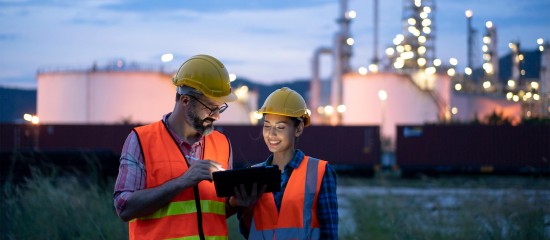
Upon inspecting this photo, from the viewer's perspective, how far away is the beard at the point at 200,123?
12.7ft

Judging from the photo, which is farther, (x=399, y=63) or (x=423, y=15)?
(x=423, y=15)

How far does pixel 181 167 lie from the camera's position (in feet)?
12.4

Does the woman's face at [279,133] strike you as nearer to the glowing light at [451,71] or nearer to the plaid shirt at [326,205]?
the plaid shirt at [326,205]

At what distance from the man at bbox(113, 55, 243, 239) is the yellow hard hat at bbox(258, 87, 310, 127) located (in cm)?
40

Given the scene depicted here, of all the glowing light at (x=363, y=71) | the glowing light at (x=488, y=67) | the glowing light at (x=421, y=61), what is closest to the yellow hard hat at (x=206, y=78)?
the glowing light at (x=363, y=71)

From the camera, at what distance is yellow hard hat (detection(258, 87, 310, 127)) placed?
437 cm

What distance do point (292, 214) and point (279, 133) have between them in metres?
0.45

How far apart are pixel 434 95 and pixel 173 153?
48272mm

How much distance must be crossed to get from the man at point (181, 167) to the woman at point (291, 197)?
0.26 m

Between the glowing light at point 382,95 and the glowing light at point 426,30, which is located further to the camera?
the glowing light at point 426,30

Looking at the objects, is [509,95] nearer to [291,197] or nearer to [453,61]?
[453,61]

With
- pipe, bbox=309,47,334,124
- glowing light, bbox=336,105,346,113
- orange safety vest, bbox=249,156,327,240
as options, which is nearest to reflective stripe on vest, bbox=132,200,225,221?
orange safety vest, bbox=249,156,327,240

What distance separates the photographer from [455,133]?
33.9 m

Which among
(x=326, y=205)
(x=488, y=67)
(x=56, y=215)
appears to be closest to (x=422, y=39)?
(x=488, y=67)
